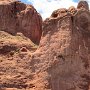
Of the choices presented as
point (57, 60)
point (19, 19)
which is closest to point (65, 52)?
point (57, 60)

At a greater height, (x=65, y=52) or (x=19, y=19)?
(x=19, y=19)

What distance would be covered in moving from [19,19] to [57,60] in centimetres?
1054

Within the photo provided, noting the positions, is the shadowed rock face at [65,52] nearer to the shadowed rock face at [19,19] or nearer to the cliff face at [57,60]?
the cliff face at [57,60]

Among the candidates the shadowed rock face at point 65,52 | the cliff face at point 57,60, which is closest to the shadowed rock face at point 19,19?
the cliff face at point 57,60

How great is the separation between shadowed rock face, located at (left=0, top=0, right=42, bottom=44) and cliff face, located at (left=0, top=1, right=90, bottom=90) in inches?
271

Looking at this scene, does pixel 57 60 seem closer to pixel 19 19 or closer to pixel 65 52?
pixel 65 52

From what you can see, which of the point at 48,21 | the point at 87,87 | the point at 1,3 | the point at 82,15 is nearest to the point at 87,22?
the point at 82,15

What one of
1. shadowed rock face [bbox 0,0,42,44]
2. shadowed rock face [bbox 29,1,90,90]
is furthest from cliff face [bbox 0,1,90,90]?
shadowed rock face [bbox 0,0,42,44]

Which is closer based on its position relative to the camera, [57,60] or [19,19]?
[57,60]

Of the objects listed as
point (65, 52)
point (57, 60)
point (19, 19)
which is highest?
point (19, 19)

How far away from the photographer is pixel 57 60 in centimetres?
3219

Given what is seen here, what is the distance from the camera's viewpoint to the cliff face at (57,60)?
31.9m

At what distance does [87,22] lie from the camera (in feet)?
111

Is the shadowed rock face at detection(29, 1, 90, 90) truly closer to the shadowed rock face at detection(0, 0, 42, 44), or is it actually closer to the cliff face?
the cliff face
